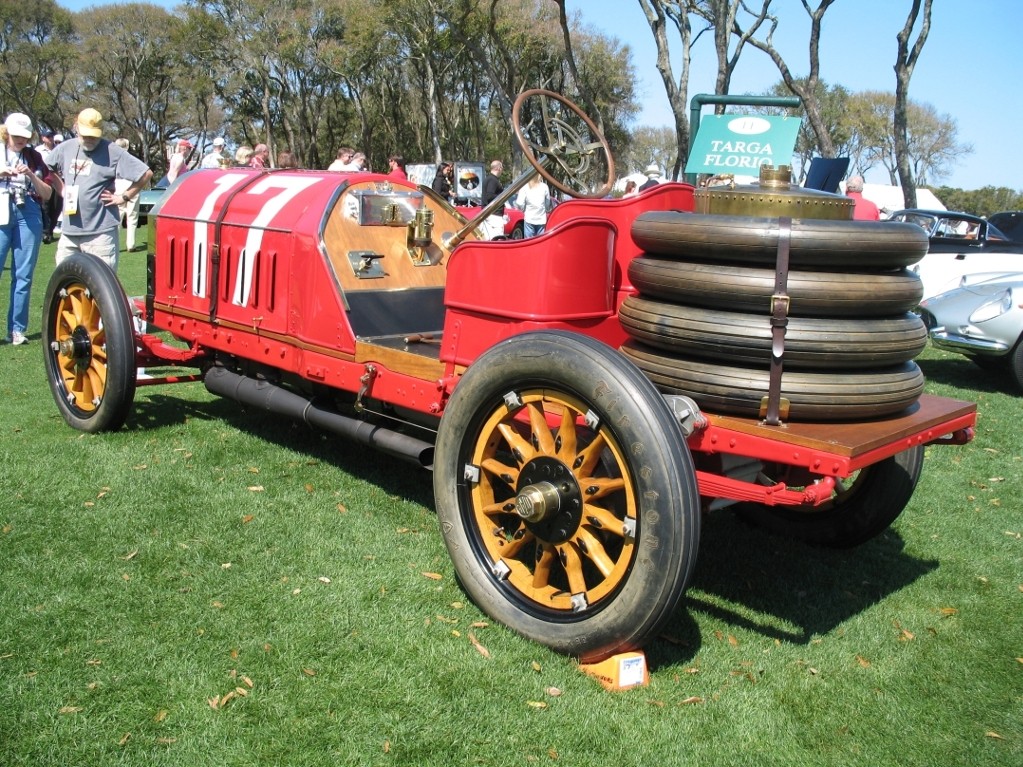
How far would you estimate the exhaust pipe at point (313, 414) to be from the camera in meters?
4.15

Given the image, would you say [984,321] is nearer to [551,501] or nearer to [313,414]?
[313,414]

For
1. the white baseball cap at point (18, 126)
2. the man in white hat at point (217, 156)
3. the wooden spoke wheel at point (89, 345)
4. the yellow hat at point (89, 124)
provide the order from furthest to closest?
the man in white hat at point (217, 156) < the white baseball cap at point (18, 126) < the yellow hat at point (89, 124) < the wooden spoke wheel at point (89, 345)

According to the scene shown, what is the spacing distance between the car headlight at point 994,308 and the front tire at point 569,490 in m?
5.92

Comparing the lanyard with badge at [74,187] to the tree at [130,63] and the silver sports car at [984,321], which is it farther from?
the tree at [130,63]

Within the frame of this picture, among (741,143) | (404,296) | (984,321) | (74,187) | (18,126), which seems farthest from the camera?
(984,321)

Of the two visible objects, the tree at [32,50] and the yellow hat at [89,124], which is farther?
the tree at [32,50]

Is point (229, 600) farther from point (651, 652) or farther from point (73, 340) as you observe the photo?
point (73, 340)

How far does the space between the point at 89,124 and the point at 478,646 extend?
5.66 m

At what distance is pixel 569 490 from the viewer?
310 cm

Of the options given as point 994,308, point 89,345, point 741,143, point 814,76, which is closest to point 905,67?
point 814,76

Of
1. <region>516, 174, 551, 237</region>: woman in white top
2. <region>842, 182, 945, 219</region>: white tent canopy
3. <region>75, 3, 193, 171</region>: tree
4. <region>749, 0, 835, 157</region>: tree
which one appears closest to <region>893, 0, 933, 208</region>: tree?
<region>749, 0, 835, 157</region>: tree

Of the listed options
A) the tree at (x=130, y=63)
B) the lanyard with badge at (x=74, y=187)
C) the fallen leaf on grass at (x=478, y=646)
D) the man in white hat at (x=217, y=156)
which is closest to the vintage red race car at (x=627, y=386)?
the fallen leaf on grass at (x=478, y=646)

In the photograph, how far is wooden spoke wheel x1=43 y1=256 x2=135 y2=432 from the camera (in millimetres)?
5211

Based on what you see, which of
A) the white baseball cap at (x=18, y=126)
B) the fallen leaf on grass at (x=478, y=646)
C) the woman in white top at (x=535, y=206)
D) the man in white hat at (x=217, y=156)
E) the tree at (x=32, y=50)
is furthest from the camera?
the tree at (x=32, y=50)
